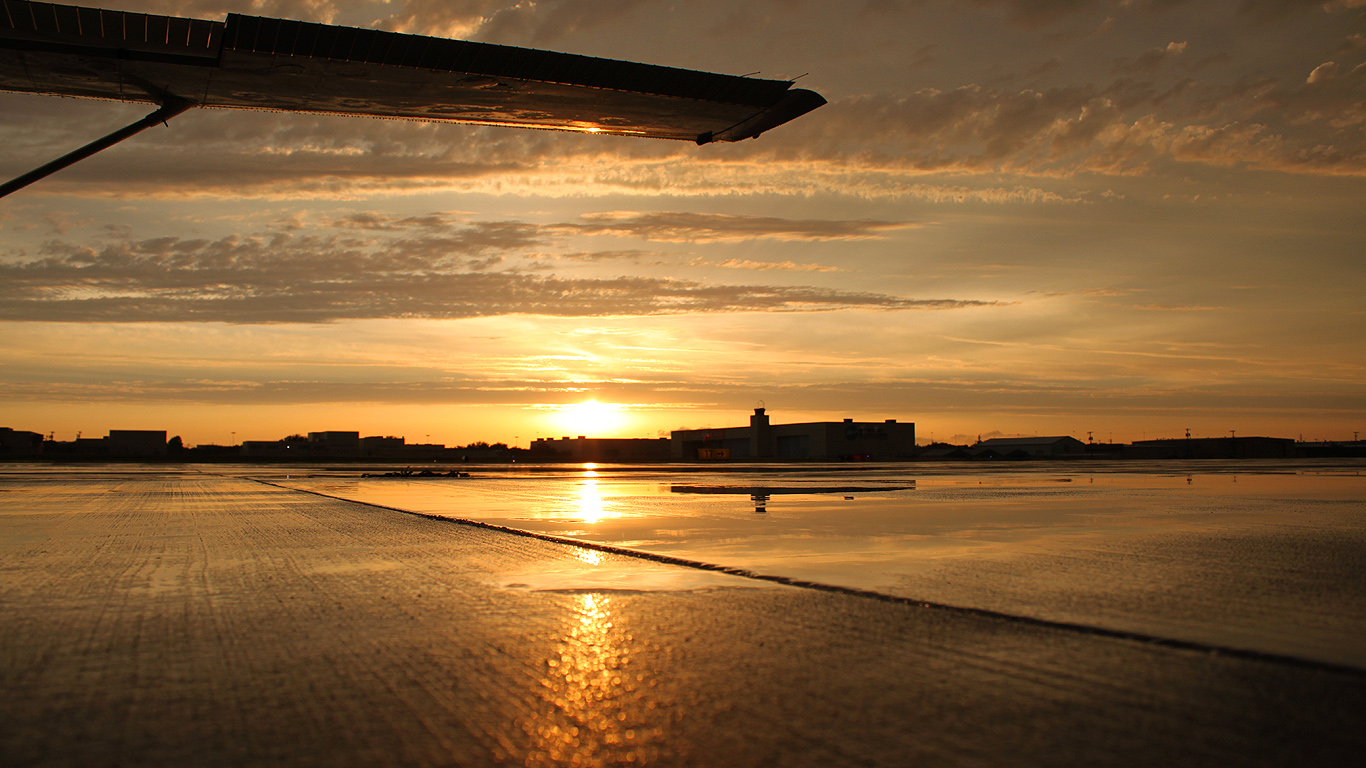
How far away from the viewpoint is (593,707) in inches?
172

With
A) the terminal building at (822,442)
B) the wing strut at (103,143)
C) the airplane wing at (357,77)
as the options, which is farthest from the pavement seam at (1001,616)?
the terminal building at (822,442)

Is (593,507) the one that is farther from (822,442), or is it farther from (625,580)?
(822,442)

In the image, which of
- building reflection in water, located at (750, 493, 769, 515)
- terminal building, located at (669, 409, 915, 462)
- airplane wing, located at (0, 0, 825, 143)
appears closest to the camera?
building reflection in water, located at (750, 493, 769, 515)

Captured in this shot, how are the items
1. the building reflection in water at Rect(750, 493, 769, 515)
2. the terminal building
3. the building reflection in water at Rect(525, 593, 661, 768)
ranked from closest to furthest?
the building reflection in water at Rect(525, 593, 661, 768)
the building reflection in water at Rect(750, 493, 769, 515)
the terminal building

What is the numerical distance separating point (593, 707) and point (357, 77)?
1035 inches

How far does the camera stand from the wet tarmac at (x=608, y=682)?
12.3ft

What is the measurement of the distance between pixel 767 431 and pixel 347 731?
157 metres

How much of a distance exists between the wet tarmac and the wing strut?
2095cm

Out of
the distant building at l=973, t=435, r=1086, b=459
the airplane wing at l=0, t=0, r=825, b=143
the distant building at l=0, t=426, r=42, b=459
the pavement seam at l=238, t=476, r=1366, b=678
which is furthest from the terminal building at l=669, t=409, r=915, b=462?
the distant building at l=0, t=426, r=42, b=459

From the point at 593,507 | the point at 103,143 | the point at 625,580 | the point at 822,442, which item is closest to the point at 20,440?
the point at 822,442

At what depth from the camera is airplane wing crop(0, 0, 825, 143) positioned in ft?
77.0

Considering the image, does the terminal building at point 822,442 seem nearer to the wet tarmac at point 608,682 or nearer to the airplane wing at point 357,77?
the airplane wing at point 357,77

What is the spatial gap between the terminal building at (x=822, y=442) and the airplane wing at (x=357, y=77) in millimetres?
108154

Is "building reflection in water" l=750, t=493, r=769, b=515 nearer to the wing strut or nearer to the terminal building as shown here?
the wing strut
